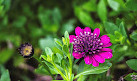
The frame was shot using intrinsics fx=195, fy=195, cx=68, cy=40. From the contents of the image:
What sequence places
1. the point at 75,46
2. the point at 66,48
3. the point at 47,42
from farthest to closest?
the point at 47,42
the point at 75,46
the point at 66,48

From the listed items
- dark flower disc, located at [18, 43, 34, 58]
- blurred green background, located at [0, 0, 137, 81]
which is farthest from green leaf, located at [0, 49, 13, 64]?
dark flower disc, located at [18, 43, 34, 58]

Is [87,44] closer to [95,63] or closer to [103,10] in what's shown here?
[95,63]

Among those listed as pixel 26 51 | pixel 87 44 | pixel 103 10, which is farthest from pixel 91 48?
pixel 103 10

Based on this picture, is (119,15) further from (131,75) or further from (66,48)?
(66,48)

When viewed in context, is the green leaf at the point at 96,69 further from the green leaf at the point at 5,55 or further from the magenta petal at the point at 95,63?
the green leaf at the point at 5,55

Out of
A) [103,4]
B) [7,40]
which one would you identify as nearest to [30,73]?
[7,40]

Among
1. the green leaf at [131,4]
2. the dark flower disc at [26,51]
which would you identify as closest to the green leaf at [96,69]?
the dark flower disc at [26,51]

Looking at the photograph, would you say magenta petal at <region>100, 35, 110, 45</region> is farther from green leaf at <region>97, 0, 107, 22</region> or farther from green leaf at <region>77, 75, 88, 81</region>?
green leaf at <region>97, 0, 107, 22</region>
